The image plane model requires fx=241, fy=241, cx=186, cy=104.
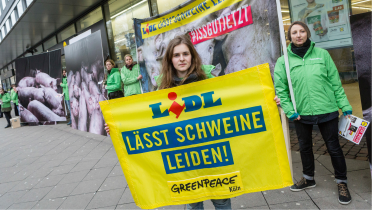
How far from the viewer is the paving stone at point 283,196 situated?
8.68ft

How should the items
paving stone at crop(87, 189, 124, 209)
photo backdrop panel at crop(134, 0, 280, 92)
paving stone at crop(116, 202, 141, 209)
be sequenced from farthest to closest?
1. photo backdrop panel at crop(134, 0, 280, 92)
2. paving stone at crop(87, 189, 124, 209)
3. paving stone at crop(116, 202, 141, 209)

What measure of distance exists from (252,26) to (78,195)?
3.39m

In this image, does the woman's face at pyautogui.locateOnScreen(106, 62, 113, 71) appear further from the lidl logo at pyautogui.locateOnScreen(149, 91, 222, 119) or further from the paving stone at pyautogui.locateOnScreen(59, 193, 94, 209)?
the lidl logo at pyautogui.locateOnScreen(149, 91, 222, 119)

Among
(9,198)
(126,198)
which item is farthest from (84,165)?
(126,198)

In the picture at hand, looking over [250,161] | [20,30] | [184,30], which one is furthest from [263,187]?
[20,30]

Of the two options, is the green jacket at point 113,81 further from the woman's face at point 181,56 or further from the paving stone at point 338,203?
the paving stone at point 338,203

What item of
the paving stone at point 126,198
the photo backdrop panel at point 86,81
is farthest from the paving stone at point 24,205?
the photo backdrop panel at point 86,81

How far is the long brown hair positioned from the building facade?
3.87 metres

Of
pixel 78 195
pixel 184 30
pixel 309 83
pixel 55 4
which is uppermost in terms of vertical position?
pixel 55 4

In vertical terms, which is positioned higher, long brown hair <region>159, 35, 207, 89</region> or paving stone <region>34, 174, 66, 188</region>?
long brown hair <region>159, 35, 207, 89</region>

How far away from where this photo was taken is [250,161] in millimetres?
1781

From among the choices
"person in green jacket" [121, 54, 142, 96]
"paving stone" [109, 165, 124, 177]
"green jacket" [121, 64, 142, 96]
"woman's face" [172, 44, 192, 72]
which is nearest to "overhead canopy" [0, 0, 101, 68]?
"person in green jacket" [121, 54, 142, 96]

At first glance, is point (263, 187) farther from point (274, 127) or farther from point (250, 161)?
point (274, 127)

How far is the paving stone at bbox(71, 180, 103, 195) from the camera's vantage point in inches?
139
